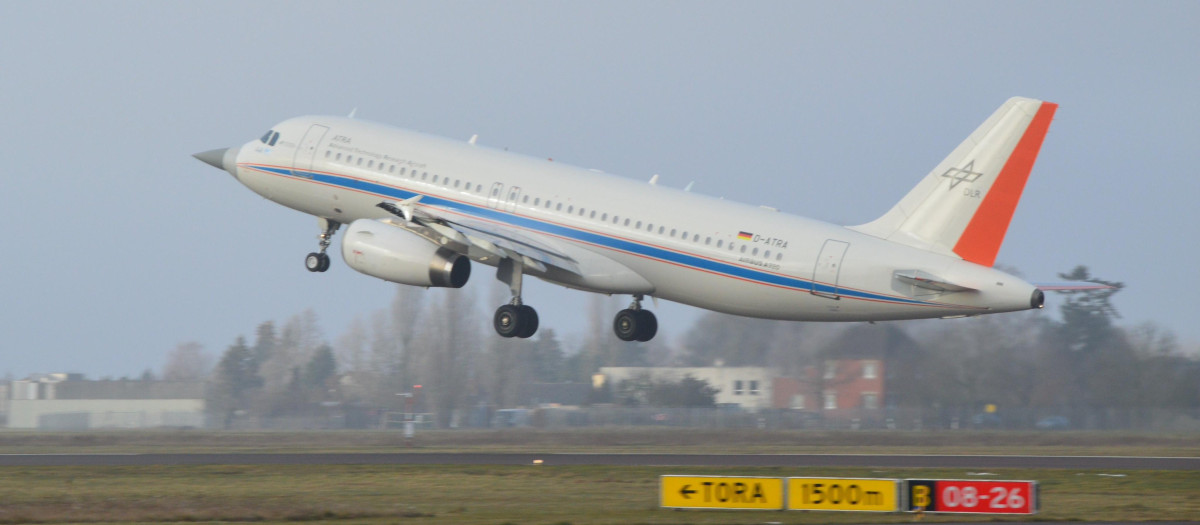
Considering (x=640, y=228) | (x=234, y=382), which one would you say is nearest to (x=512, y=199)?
(x=640, y=228)

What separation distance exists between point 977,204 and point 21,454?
33456 millimetres

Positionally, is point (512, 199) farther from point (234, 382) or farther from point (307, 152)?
point (234, 382)

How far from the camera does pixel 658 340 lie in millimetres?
71000

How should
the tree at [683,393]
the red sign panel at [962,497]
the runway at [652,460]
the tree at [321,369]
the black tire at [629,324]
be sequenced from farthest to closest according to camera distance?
the tree at [321,369] → the tree at [683,393] → the black tire at [629,324] → the runway at [652,460] → the red sign panel at [962,497]

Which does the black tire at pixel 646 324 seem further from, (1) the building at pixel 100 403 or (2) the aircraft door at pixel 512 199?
(1) the building at pixel 100 403

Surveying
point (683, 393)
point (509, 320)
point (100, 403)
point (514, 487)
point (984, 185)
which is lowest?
point (514, 487)

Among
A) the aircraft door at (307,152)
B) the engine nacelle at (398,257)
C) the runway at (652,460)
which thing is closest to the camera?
the runway at (652,460)

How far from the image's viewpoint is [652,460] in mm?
41719

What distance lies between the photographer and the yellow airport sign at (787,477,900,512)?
27914mm

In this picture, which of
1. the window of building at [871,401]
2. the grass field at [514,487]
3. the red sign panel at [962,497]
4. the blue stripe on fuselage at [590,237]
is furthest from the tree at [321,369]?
the red sign panel at [962,497]

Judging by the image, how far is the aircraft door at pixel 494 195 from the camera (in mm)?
43906

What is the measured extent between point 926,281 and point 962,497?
1059cm

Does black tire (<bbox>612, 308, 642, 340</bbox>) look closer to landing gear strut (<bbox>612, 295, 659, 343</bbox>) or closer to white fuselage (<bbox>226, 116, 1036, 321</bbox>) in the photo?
landing gear strut (<bbox>612, 295, 659, 343</bbox>)

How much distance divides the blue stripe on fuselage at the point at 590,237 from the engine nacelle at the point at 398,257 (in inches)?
78.6
